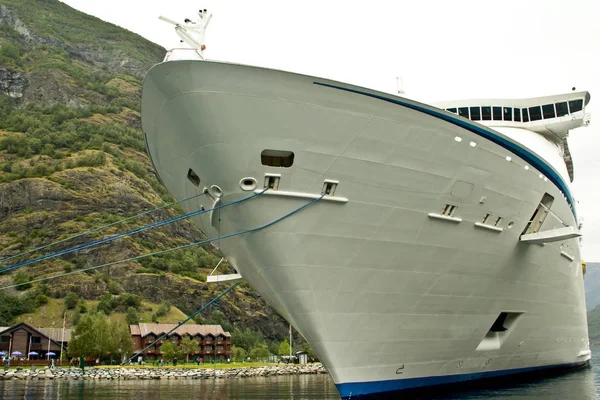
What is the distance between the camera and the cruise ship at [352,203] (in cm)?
1079

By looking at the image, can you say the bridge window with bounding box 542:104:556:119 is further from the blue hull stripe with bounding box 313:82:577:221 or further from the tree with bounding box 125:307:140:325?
the tree with bounding box 125:307:140:325

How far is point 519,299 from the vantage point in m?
15.1

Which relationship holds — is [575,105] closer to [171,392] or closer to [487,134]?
[487,134]

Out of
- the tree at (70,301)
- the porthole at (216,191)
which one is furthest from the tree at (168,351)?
the porthole at (216,191)

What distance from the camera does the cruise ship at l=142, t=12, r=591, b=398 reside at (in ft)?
35.4

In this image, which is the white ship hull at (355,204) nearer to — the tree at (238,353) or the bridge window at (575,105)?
the bridge window at (575,105)

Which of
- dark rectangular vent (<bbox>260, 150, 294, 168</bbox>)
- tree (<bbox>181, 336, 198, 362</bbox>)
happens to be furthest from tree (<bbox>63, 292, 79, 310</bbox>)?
dark rectangular vent (<bbox>260, 150, 294, 168</bbox>)

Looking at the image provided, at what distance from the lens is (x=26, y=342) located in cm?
5738

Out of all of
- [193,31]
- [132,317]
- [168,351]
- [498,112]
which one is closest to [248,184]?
[193,31]

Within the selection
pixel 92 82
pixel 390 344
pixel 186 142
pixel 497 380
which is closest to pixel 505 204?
pixel 390 344

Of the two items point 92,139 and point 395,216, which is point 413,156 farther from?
point 92,139

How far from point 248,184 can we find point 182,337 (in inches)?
2299

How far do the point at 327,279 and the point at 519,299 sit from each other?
20.8 feet

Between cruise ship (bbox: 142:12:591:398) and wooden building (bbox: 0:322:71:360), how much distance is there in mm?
50935
